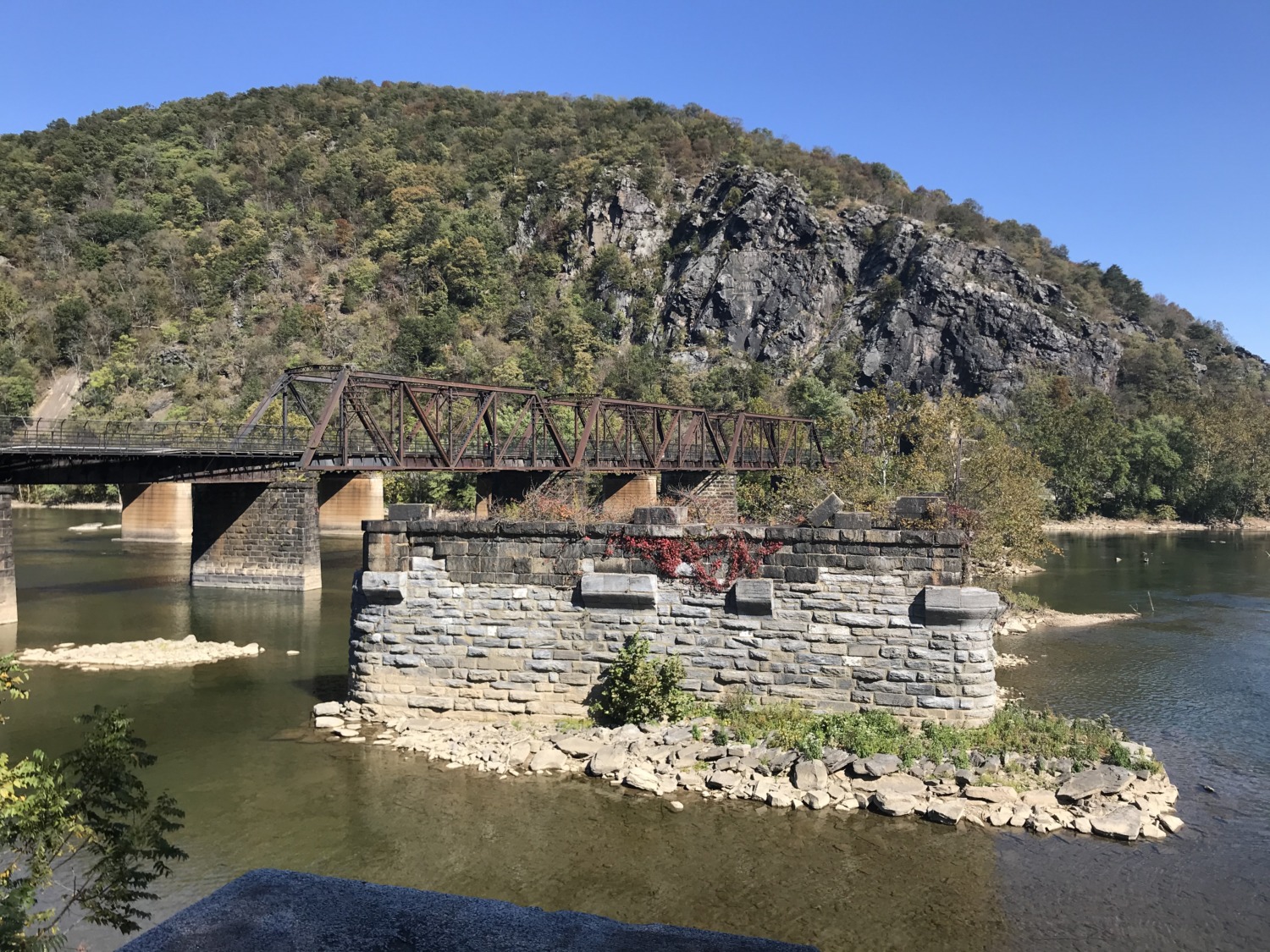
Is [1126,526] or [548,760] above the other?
[1126,526]

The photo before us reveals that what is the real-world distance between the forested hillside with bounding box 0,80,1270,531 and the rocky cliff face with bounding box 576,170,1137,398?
1.18ft

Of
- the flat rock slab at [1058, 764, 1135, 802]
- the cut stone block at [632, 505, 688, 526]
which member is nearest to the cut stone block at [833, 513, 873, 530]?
the cut stone block at [632, 505, 688, 526]

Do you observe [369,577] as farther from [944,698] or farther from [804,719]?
[944,698]

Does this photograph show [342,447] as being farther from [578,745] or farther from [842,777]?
[842,777]

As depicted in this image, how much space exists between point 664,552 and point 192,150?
160 meters

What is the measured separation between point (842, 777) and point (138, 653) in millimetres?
19422

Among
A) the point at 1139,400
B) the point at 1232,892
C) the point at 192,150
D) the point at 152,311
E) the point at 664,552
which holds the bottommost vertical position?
Result: the point at 1232,892

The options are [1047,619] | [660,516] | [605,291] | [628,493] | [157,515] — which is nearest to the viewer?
[660,516]

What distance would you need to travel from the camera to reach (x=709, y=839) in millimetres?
11164

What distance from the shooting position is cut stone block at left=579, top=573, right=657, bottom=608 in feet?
47.4

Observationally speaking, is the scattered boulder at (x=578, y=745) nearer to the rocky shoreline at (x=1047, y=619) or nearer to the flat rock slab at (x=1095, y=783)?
the flat rock slab at (x=1095, y=783)

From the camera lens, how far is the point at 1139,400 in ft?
332

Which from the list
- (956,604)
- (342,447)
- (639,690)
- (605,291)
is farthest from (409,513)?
A: (605,291)

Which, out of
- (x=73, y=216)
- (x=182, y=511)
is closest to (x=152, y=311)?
(x=73, y=216)
